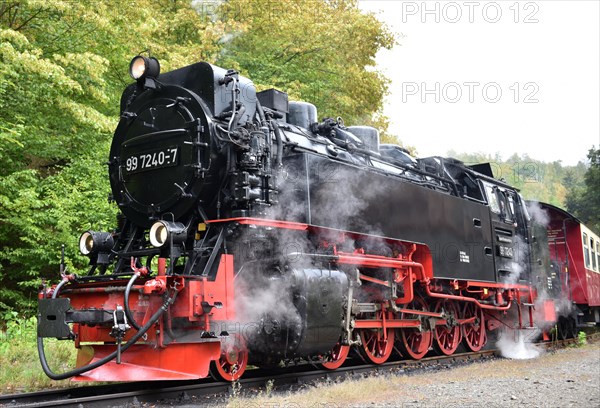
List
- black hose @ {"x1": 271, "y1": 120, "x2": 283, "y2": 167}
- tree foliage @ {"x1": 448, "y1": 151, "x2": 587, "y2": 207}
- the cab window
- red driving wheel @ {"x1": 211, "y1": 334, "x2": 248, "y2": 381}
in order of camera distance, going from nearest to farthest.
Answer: red driving wheel @ {"x1": 211, "y1": 334, "x2": 248, "y2": 381} < black hose @ {"x1": 271, "y1": 120, "x2": 283, "y2": 167} < the cab window < tree foliage @ {"x1": 448, "y1": 151, "x2": 587, "y2": 207}

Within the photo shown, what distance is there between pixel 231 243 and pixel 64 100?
6.19 metres

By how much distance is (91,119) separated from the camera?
34.7 ft

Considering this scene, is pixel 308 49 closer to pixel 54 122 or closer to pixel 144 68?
pixel 54 122

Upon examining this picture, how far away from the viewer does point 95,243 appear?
6.60 meters

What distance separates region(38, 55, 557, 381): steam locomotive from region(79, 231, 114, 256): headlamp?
0.05ft

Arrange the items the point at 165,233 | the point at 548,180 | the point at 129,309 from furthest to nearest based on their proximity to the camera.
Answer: the point at 548,180, the point at 165,233, the point at 129,309

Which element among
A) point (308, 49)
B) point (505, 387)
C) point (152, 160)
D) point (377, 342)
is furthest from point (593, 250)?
point (152, 160)

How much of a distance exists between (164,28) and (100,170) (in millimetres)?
5385

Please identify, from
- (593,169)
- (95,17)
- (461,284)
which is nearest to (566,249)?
(461,284)

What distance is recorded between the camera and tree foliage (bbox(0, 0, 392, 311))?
10.0 metres

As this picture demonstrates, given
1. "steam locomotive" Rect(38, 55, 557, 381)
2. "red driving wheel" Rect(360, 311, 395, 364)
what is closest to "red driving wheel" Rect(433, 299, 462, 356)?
"red driving wheel" Rect(360, 311, 395, 364)

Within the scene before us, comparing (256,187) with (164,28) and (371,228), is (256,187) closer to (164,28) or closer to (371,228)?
(371,228)

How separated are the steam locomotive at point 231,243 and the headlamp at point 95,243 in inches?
0.5

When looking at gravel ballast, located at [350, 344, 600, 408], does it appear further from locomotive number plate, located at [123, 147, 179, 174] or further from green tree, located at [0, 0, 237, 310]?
green tree, located at [0, 0, 237, 310]
